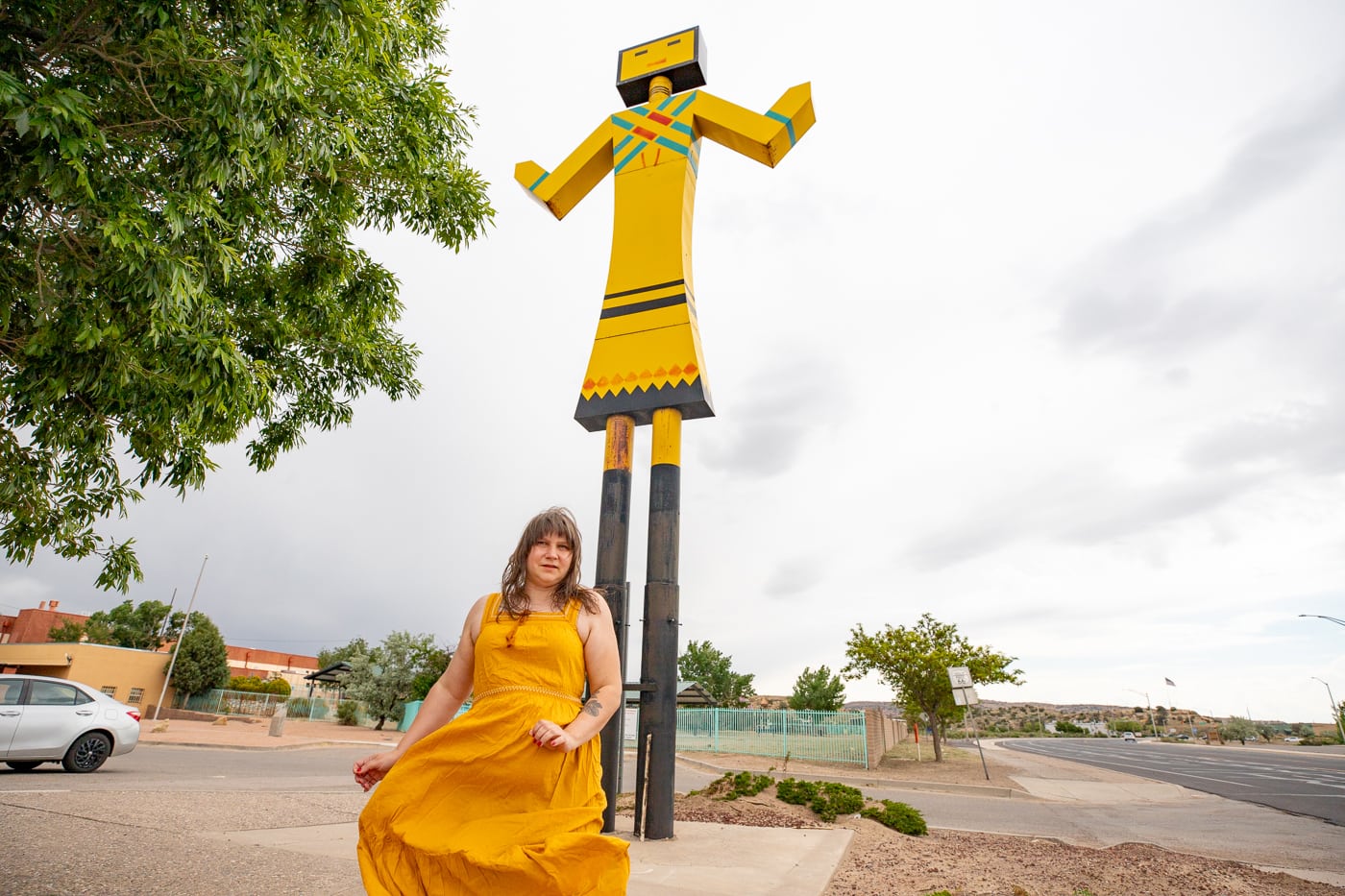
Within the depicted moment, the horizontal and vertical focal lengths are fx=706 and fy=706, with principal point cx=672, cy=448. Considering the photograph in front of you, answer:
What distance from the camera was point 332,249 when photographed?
653 centimetres

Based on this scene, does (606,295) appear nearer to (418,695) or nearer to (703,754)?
Result: (703,754)

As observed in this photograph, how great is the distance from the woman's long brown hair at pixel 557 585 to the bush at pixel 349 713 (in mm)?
36540

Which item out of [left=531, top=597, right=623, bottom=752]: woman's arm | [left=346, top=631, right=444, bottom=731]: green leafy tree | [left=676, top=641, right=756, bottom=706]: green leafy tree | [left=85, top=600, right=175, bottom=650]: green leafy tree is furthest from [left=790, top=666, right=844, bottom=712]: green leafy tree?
[left=85, top=600, right=175, bottom=650]: green leafy tree

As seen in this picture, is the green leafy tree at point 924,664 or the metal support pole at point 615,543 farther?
the green leafy tree at point 924,664

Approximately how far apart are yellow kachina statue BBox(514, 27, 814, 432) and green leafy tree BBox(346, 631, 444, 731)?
96.9 ft

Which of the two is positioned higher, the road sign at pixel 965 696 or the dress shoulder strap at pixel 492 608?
the road sign at pixel 965 696

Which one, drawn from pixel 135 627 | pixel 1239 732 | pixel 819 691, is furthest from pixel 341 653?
pixel 1239 732

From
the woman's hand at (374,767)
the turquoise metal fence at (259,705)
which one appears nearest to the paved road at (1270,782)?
the woman's hand at (374,767)

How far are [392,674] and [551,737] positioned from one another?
112 ft

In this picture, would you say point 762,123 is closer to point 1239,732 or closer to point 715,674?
point 715,674

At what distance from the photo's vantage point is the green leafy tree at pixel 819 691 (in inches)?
1298

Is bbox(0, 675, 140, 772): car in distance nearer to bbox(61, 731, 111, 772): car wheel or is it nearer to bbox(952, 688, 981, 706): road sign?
bbox(61, 731, 111, 772): car wheel

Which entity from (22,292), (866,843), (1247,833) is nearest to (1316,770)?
(1247,833)

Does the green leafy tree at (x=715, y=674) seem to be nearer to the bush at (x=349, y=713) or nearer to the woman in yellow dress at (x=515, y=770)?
the bush at (x=349, y=713)
